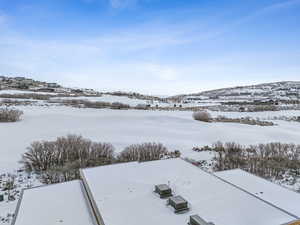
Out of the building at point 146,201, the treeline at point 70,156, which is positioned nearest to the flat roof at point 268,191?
the building at point 146,201

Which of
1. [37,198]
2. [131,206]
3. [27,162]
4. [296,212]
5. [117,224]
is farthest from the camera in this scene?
[27,162]

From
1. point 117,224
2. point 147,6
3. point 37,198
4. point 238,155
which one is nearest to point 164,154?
point 238,155

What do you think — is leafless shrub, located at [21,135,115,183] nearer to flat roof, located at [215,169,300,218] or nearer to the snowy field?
the snowy field

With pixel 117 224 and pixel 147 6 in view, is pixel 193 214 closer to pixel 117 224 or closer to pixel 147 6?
pixel 117 224

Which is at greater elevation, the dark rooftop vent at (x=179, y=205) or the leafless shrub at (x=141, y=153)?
the dark rooftop vent at (x=179, y=205)

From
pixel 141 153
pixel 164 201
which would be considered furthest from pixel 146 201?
pixel 141 153

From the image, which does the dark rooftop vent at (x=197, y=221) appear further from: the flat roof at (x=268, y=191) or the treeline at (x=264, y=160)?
the treeline at (x=264, y=160)

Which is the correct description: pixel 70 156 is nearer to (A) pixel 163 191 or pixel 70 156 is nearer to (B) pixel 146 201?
(B) pixel 146 201
